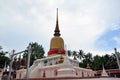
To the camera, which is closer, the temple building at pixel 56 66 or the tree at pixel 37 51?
the temple building at pixel 56 66

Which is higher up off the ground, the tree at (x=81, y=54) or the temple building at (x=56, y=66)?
the tree at (x=81, y=54)

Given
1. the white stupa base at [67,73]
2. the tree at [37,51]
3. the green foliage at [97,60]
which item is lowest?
the white stupa base at [67,73]

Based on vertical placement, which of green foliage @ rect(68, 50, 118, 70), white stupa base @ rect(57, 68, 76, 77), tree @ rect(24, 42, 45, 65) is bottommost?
white stupa base @ rect(57, 68, 76, 77)

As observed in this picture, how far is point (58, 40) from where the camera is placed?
107 ft

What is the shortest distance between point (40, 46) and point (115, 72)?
24.4m

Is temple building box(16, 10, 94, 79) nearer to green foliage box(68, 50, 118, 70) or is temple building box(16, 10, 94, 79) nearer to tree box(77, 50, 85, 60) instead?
green foliage box(68, 50, 118, 70)

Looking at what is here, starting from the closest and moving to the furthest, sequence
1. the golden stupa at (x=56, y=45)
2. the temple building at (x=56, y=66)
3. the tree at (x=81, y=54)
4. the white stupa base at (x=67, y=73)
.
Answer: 1. the white stupa base at (x=67, y=73)
2. the temple building at (x=56, y=66)
3. the golden stupa at (x=56, y=45)
4. the tree at (x=81, y=54)

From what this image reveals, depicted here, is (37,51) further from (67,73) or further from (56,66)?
(67,73)

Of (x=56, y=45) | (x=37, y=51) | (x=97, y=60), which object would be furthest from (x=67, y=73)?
(x=37, y=51)

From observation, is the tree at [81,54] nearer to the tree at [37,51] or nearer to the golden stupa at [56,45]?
the tree at [37,51]

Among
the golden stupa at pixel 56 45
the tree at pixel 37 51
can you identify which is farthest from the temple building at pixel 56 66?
the tree at pixel 37 51

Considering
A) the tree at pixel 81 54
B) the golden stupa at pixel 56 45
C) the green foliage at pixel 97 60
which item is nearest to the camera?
the golden stupa at pixel 56 45

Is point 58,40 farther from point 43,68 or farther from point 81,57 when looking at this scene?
point 81,57

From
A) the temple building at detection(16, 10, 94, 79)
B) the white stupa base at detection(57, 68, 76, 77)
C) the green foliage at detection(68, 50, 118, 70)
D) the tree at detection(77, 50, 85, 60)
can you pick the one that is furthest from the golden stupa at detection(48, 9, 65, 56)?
the tree at detection(77, 50, 85, 60)
